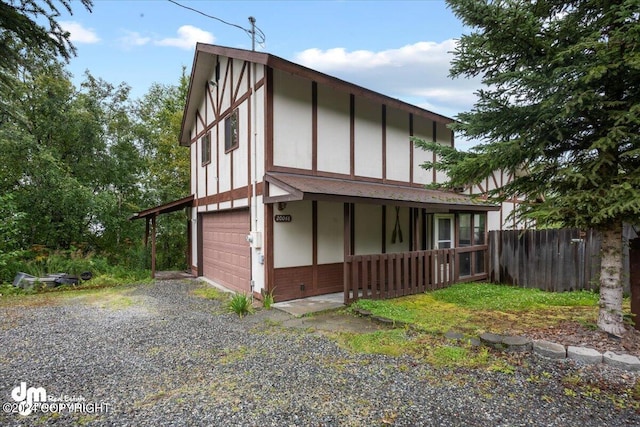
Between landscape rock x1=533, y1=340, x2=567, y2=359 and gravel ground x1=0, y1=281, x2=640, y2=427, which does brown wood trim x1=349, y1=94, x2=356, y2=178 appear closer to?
gravel ground x1=0, y1=281, x2=640, y2=427

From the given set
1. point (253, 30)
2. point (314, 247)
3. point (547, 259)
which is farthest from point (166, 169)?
point (547, 259)

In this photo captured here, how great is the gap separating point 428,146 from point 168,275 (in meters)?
10.5

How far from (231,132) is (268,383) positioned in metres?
7.40

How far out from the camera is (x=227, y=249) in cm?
1026

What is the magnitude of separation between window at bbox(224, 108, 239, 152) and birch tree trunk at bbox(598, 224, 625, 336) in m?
7.97

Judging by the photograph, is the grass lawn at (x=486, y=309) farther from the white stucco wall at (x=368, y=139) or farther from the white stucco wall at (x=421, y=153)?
the white stucco wall at (x=421, y=153)

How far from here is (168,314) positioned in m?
7.08

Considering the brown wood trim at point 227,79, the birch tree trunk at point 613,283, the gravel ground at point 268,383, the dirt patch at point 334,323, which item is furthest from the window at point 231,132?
the birch tree trunk at point 613,283

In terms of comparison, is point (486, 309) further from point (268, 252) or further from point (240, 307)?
point (240, 307)

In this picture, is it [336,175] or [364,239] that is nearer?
[336,175]

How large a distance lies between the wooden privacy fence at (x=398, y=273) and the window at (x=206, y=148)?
Answer: 658 cm

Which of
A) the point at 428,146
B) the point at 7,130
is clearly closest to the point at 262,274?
the point at 428,146

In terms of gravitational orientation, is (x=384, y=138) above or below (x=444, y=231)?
above

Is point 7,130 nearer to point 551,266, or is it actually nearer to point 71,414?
point 71,414
